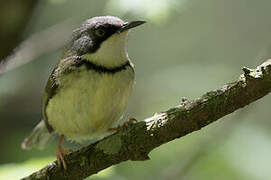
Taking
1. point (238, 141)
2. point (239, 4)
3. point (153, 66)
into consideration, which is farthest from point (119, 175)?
point (239, 4)

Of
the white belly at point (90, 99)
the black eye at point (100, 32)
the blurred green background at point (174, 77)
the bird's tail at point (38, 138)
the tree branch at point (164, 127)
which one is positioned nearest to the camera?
the tree branch at point (164, 127)

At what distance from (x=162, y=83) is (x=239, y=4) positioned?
11.8 ft

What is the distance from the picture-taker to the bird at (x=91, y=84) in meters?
3.94

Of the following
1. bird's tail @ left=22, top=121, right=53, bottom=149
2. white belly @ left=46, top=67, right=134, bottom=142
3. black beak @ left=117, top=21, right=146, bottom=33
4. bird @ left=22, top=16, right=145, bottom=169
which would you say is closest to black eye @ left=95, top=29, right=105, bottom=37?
bird @ left=22, top=16, right=145, bottom=169

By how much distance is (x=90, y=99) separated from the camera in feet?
12.9

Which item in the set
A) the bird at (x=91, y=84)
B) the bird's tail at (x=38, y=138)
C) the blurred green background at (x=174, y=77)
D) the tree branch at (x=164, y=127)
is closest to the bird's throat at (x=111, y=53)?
the bird at (x=91, y=84)

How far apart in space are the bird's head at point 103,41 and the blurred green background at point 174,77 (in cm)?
24

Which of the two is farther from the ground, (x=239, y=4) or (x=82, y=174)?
(x=239, y=4)

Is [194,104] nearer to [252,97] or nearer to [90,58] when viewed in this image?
[252,97]

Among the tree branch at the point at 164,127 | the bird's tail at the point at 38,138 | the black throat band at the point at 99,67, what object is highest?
the black throat band at the point at 99,67

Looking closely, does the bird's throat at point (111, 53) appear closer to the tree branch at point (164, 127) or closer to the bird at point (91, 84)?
the bird at point (91, 84)

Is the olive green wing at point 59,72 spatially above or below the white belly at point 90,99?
above

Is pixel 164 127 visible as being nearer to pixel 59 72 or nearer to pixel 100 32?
pixel 59 72

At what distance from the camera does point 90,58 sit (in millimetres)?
4090
